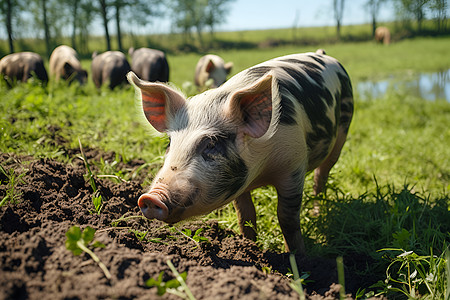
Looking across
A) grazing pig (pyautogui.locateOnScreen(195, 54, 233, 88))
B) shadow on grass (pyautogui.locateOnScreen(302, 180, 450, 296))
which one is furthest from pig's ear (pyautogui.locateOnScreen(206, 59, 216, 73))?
shadow on grass (pyautogui.locateOnScreen(302, 180, 450, 296))

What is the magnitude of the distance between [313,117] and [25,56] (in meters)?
8.88

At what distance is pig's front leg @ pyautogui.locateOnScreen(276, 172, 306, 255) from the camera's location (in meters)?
2.52

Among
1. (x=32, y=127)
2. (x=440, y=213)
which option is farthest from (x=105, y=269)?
(x=32, y=127)

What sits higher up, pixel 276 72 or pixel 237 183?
pixel 276 72

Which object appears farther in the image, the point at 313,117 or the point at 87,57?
the point at 87,57

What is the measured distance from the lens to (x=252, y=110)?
2.18 meters

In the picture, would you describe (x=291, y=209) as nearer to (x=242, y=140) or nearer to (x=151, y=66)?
(x=242, y=140)

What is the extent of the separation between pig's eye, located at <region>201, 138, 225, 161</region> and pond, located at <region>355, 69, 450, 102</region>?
8357 mm

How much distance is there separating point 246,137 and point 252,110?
0.17 meters

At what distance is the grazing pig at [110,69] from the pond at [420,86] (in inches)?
251

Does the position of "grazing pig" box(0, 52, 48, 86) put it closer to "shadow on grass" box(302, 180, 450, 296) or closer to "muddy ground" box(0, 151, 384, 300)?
"muddy ground" box(0, 151, 384, 300)

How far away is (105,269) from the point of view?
4.79 feet

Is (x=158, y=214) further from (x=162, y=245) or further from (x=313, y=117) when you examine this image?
(x=313, y=117)

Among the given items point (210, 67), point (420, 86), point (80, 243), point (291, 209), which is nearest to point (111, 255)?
point (80, 243)
